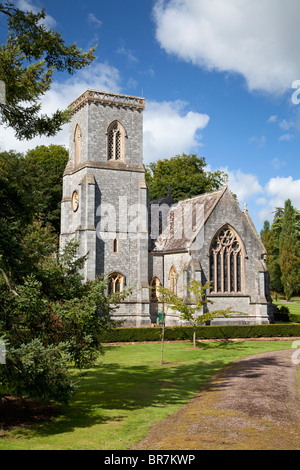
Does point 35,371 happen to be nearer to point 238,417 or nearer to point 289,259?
point 238,417

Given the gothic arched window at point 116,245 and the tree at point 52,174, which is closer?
the gothic arched window at point 116,245

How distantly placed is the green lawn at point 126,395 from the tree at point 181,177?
27549mm

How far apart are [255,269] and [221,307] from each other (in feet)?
14.1

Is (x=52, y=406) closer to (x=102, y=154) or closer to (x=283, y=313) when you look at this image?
(x=102, y=154)

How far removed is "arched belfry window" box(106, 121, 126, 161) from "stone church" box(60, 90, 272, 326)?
0.08 meters

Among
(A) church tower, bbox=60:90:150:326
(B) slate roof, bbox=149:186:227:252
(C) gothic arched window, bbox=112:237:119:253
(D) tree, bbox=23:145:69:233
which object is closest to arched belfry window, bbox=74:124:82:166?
(A) church tower, bbox=60:90:150:326

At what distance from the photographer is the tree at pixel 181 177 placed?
5241cm

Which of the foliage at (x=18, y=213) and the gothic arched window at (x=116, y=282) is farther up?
the foliage at (x=18, y=213)

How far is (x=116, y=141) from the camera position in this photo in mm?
35719

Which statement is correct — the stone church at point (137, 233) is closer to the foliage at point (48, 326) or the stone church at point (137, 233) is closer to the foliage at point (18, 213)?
the foliage at point (48, 326)

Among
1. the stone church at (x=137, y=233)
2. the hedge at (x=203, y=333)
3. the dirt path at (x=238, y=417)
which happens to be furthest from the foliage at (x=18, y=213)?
the stone church at (x=137, y=233)

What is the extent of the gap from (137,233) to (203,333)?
938cm

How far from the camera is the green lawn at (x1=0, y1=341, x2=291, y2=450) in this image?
34.6 ft

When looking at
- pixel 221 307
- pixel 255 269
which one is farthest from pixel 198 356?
pixel 255 269
